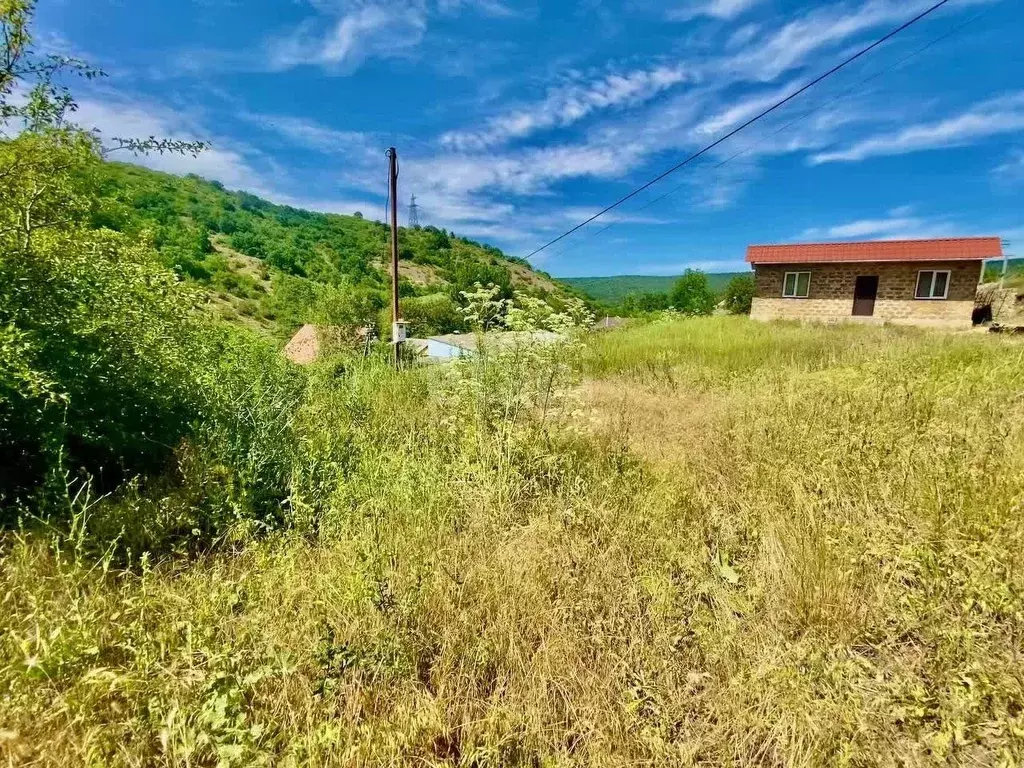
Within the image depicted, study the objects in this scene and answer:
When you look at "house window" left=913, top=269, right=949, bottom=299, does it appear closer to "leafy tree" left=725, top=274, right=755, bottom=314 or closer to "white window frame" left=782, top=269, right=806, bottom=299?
"white window frame" left=782, top=269, right=806, bottom=299

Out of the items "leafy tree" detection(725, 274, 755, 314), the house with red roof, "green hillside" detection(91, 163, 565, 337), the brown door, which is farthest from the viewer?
"leafy tree" detection(725, 274, 755, 314)

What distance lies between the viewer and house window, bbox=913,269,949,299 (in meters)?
16.4

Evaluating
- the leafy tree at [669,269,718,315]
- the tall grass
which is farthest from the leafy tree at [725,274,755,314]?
the tall grass

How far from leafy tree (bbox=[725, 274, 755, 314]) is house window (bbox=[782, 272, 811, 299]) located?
55.7ft

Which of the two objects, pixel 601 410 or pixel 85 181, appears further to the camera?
pixel 601 410

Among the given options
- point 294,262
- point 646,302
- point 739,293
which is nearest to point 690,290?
point 646,302

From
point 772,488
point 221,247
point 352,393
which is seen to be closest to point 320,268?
point 221,247

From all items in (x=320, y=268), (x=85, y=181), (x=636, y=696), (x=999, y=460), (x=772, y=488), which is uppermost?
(x=320, y=268)

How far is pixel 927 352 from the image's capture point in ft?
23.3

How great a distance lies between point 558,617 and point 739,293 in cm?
4196

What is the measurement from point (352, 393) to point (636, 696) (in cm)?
398

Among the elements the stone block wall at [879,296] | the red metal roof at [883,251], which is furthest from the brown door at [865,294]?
the red metal roof at [883,251]

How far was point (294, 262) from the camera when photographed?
1805 inches

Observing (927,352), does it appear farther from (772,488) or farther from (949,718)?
(949,718)
